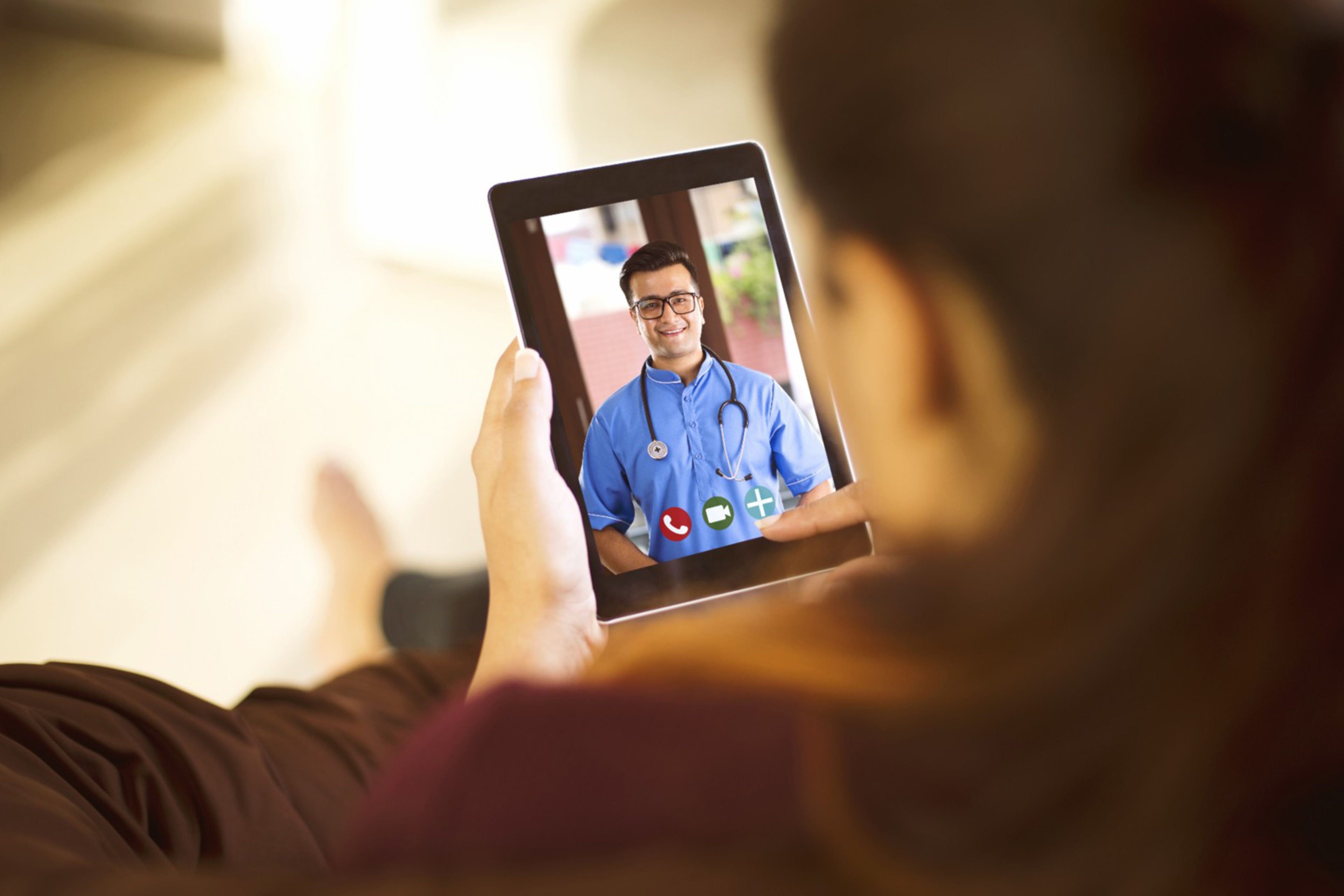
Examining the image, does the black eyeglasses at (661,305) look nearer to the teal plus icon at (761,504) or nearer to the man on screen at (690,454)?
the man on screen at (690,454)

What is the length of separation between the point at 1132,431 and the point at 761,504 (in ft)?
1.66

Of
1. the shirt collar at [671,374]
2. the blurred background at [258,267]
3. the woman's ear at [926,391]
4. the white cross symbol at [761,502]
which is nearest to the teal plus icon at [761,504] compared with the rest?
the white cross symbol at [761,502]

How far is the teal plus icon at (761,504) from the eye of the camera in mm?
773

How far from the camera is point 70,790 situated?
0.61m

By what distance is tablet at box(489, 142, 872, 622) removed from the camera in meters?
0.77

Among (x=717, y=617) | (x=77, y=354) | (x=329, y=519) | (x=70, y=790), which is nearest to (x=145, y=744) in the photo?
(x=70, y=790)

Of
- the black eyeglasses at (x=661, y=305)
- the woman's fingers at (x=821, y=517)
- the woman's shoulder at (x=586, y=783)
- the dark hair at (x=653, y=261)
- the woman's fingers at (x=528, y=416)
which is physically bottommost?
the woman's shoulder at (x=586, y=783)

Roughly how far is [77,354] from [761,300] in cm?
90

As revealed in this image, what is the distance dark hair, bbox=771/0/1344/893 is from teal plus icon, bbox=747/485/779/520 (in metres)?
0.46

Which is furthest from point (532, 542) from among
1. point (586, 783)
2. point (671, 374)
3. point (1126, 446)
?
point (1126, 446)

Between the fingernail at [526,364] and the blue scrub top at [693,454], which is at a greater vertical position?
the fingernail at [526,364]

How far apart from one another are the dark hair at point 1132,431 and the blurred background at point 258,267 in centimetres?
105

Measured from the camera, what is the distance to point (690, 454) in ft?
2.55

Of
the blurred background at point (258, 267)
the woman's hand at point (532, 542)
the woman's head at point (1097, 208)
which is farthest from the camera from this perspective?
the blurred background at point (258, 267)
